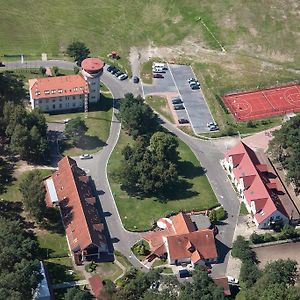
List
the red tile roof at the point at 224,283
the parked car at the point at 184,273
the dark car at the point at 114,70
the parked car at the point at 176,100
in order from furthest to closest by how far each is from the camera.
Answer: the dark car at the point at 114,70
the parked car at the point at 176,100
the parked car at the point at 184,273
the red tile roof at the point at 224,283

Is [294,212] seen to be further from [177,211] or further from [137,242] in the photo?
[137,242]

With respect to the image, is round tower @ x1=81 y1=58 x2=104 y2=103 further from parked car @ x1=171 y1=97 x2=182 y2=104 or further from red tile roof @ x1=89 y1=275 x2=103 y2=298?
red tile roof @ x1=89 y1=275 x2=103 y2=298

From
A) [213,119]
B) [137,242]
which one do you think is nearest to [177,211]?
[137,242]

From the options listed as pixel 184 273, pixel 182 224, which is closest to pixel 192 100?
pixel 182 224

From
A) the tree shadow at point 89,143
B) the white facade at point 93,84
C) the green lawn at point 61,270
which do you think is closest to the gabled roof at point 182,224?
the green lawn at point 61,270

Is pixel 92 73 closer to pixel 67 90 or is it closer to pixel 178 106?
pixel 67 90

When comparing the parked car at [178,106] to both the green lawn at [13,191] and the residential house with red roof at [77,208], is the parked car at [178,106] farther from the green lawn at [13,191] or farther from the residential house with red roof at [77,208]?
the green lawn at [13,191]
